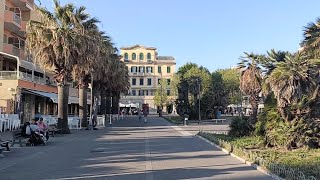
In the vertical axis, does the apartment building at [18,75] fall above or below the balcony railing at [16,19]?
below

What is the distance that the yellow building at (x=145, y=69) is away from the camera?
139m

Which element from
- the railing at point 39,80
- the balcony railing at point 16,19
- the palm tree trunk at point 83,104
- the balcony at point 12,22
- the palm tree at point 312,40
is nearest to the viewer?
the palm tree at point 312,40

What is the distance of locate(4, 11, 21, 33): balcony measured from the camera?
42153mm

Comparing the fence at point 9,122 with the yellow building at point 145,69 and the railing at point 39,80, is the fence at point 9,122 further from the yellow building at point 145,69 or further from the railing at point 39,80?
the yellow building at point 145,69

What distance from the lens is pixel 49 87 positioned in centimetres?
4697

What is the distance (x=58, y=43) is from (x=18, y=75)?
9.03 m

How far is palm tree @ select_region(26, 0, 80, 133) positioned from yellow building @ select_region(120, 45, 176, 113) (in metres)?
107

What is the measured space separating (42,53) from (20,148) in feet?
35.0

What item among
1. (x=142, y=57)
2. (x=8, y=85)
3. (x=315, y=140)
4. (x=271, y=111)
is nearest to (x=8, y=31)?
(x=8, y=85)

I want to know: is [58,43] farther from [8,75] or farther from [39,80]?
[39,80]

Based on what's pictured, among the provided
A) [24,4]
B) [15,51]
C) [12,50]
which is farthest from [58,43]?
[24,4]

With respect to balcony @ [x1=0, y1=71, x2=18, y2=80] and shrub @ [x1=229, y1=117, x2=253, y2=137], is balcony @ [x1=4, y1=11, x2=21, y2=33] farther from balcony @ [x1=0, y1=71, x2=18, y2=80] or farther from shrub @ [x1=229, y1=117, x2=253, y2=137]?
shrub @ [x1=229, y1=117, x2=253, y2=137]

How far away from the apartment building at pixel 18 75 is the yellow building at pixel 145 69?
8587cm

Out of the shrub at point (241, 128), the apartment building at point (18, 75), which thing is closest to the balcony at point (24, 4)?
the apartment building at point (18, 75)
